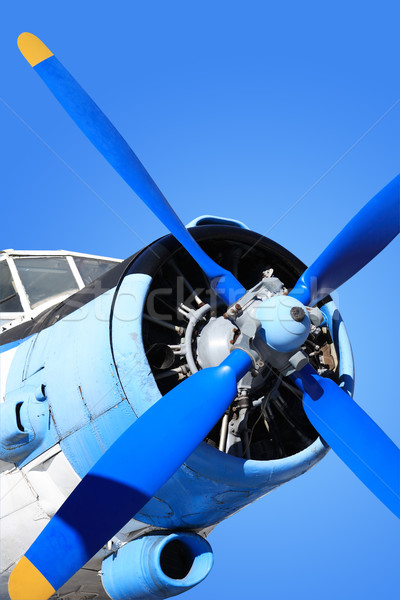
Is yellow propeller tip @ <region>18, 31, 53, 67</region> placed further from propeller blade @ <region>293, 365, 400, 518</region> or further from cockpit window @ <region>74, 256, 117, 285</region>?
propeller blade @ <region>293, 365, 400, 518</region>

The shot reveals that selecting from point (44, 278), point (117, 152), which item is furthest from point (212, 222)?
point (44, 278)

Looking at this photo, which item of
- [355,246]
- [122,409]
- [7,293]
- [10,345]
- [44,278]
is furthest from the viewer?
[44,278]

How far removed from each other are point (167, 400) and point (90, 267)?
4492 millimetres

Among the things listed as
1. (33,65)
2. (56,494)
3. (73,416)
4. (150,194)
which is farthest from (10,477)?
(33,65)

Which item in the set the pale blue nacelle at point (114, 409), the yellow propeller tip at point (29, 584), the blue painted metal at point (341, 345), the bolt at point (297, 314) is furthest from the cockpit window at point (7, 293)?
the bolt at point (297, 314)

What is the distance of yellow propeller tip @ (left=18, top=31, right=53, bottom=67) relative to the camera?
21.9 ft

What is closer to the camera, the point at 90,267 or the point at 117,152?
the point at 117,152

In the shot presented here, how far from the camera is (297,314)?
5879 millimetres

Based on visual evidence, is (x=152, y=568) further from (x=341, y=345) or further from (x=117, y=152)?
(x=117, y=152)

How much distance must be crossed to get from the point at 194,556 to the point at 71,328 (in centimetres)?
243

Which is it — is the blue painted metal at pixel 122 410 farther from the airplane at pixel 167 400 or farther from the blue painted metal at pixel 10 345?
the blue painted metal at pixel 10 345

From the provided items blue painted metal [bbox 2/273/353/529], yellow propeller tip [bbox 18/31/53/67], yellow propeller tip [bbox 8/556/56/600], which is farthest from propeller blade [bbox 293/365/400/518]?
yellow propeller tip [bbox 18/31/53/67]

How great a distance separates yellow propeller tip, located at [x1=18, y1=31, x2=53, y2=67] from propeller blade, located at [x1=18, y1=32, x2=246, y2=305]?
0.03m

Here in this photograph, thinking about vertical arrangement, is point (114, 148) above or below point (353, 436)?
above
